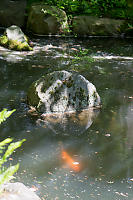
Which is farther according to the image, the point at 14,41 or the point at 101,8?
the point at 101,8

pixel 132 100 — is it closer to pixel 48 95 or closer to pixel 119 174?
pixel 48 95

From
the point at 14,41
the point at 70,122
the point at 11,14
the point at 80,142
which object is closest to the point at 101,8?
the point at 11,14

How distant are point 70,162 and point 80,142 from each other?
0.62 metres

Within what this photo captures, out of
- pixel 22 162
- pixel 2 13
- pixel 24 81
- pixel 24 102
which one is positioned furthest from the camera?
pixel 2 13

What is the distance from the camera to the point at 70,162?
13.6 ft

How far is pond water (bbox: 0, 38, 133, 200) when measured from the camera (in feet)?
12.0

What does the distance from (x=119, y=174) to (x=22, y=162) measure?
1258 millimetres

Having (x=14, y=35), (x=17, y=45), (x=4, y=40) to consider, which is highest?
(x=14, y=35)

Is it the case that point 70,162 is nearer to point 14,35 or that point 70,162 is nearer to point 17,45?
point 17,45

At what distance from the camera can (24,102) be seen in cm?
601

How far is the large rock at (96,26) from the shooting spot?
1331 centimetres

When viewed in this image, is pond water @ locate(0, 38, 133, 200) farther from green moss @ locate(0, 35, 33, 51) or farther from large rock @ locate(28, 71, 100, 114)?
green moss @ locate(0, 35, 33, 51)

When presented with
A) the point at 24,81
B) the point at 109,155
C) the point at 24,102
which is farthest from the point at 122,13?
the point at 109,155

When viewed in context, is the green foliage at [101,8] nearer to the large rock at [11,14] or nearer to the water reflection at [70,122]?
the large rock at [11,14]
